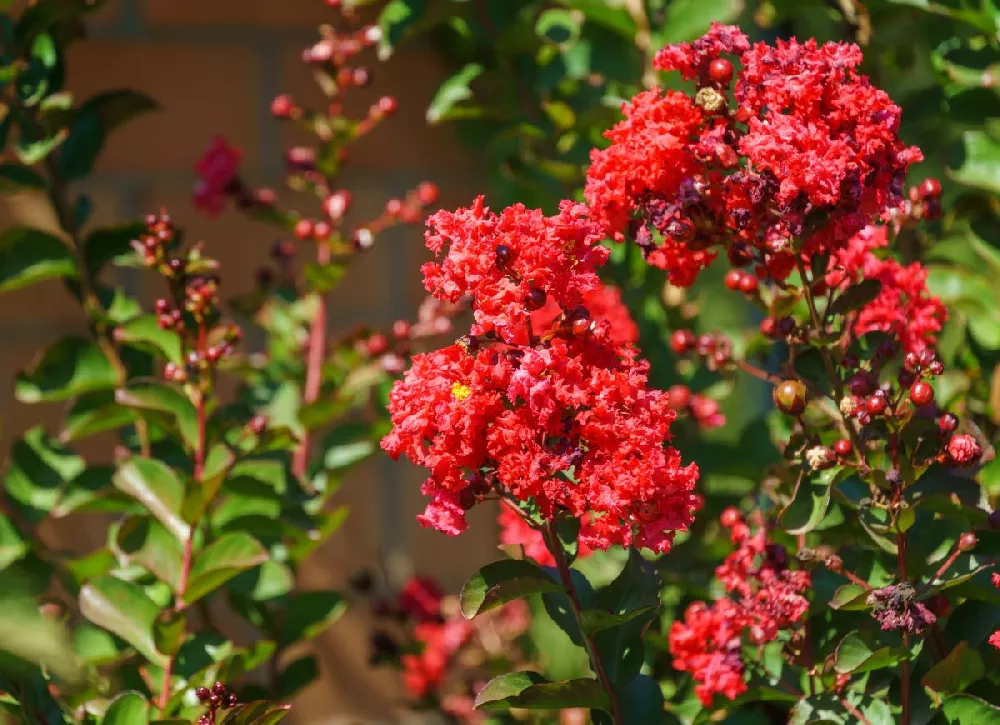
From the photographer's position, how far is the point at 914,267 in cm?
104

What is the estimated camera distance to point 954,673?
35.4 inches

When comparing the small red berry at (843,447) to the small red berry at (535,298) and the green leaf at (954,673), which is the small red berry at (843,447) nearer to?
the green leaf at (954,673)

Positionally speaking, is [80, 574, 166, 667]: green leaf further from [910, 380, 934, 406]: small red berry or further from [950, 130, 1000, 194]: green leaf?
[950, 130, 1000, 194]: green leaf

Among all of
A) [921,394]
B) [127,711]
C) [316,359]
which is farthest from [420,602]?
[921,394]

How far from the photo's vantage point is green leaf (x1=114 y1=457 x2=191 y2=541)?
3.70 ft

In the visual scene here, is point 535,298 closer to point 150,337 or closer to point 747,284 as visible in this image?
point 747,284

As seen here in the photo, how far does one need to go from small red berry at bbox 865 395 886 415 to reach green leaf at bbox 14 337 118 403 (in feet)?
2.79

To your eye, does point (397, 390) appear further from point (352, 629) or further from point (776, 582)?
point (352, 629)

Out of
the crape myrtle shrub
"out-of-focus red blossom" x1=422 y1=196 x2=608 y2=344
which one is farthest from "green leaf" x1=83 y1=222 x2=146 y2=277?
"out-of-focus red blossom" x1=422 y1=196 x2=608 y2=344

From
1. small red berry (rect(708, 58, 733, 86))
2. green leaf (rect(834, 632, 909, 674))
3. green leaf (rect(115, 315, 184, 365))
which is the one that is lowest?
green leaf (rect(834, 632, 909, 674))

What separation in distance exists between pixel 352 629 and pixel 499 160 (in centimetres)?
75

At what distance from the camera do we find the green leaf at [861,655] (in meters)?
0.86

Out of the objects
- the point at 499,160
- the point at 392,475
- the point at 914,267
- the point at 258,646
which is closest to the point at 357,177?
the point at 499,160

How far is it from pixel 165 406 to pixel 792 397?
654 millimetres
